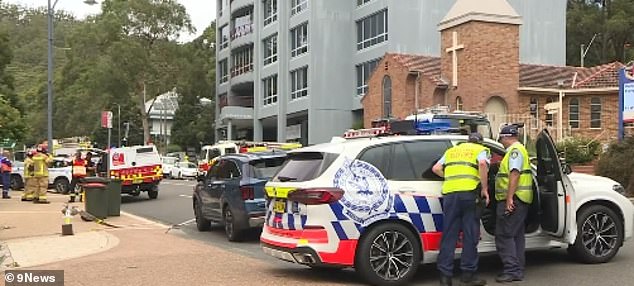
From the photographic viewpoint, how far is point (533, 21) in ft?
155

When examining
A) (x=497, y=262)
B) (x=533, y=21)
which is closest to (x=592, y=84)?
(x=533, y=21)

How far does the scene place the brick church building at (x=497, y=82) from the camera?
31.0 m

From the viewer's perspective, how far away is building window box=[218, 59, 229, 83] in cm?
6574

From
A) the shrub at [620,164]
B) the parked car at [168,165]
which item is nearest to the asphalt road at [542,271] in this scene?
the shrub at [620,164]

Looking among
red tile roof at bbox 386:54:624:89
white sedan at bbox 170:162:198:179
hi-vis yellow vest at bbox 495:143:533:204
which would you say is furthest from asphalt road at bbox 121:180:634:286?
white sedan at bbox 170:162:198:179

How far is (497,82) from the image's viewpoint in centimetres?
3136

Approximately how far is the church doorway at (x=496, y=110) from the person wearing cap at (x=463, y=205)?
78.6 feet

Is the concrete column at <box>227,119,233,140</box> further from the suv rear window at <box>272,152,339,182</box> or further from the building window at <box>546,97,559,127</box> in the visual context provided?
the suv rear window at <box>272,152,339,182</box>

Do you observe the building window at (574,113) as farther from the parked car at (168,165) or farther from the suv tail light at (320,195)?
the suv tail light at (320,195)

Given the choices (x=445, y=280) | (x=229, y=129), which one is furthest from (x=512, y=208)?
(x=229, y=129)

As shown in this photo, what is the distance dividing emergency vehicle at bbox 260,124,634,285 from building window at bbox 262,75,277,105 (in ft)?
149

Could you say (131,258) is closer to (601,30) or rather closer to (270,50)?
(270,50)

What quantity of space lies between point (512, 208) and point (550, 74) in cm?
2890

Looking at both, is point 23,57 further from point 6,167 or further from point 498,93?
point 498,93
